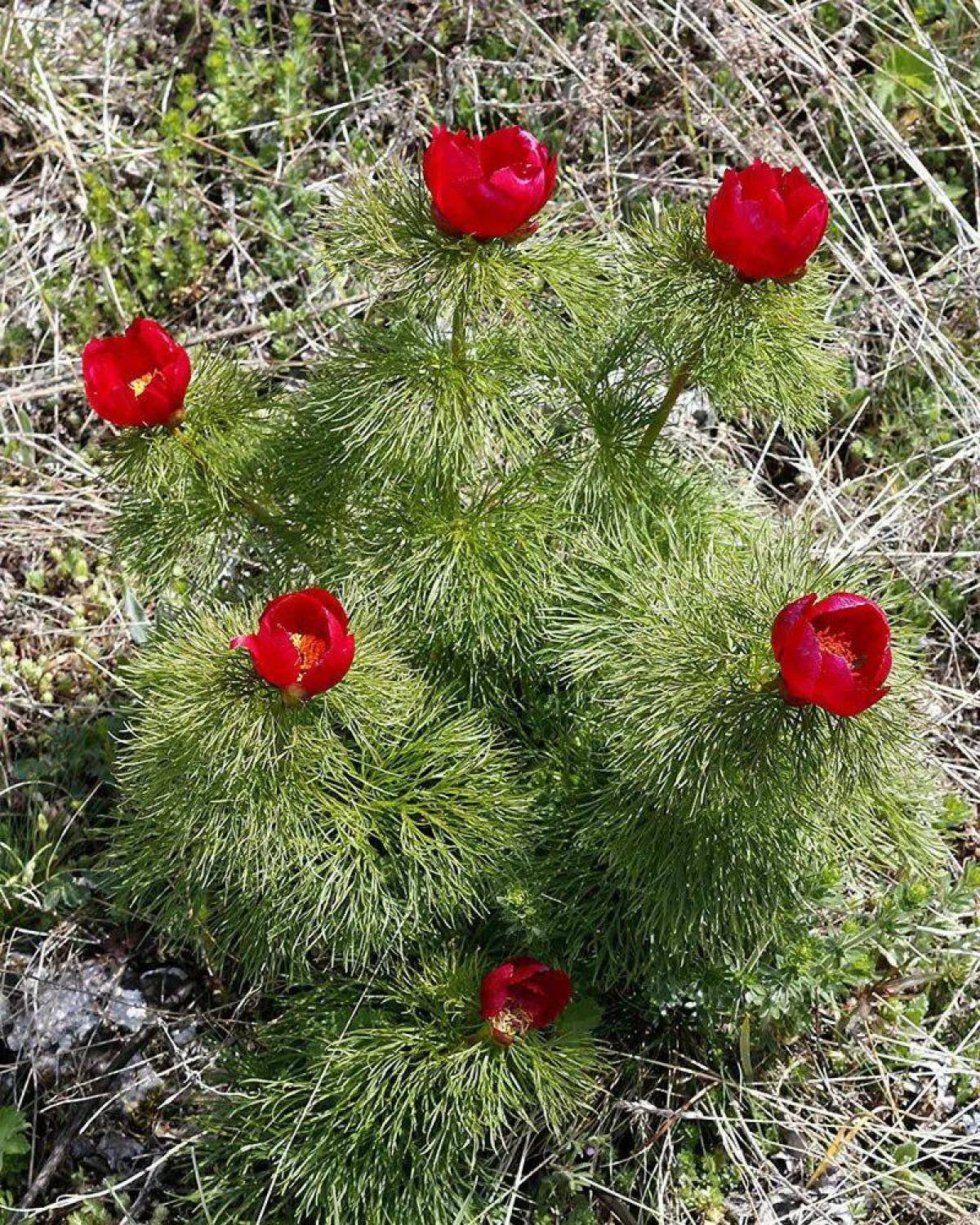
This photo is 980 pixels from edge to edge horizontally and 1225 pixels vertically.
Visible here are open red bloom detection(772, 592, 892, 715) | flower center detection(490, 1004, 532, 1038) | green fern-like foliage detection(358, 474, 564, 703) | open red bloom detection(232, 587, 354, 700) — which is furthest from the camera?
green fern-like foliage detection(358, 474, 564, 703)

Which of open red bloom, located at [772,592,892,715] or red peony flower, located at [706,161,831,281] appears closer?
open red bloom, located at [772,592,892,715]

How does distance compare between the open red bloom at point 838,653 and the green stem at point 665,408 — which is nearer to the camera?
the open red bloom at point 838,653

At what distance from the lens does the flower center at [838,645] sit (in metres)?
1.40

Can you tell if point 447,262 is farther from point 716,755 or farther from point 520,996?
point 520,996

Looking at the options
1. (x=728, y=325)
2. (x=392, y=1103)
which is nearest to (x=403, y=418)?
(x=728, y=325)

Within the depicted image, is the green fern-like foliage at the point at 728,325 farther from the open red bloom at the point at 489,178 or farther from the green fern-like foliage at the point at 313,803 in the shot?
the green fern-like foliage at the point at 313,803

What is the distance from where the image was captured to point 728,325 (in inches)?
66.4

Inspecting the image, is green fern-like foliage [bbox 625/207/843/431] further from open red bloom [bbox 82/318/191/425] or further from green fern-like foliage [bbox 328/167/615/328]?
open red bloom [bbox 82/318/191/425]

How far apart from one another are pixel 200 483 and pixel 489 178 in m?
0.57

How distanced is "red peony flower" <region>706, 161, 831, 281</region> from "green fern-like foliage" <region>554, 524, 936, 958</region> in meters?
0.36

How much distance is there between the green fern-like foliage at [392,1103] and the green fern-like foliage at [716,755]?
0.24m

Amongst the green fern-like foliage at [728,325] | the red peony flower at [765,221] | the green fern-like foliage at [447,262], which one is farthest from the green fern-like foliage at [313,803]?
the red peony flower at [765,221]

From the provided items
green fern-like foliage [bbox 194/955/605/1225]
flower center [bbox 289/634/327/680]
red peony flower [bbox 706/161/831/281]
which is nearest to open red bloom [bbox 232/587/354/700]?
flower center [bbox 289/634/327/680]

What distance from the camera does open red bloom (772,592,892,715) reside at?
54.2 inches
